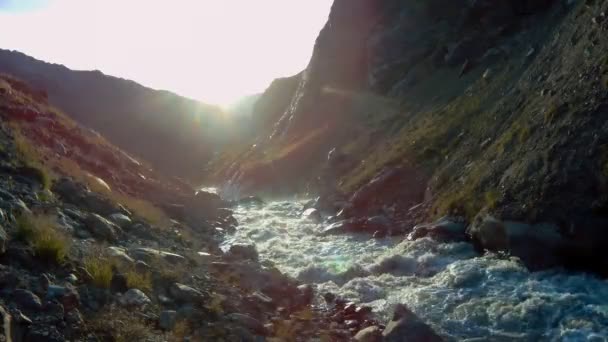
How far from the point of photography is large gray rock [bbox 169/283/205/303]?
12.4m

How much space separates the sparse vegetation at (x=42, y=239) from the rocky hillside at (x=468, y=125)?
1130 centimetres

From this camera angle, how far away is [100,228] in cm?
1491

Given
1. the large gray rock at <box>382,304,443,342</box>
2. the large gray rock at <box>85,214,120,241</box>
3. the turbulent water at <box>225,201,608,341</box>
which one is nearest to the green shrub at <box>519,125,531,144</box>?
the turbulent water at <box>225,201,608,341</box>

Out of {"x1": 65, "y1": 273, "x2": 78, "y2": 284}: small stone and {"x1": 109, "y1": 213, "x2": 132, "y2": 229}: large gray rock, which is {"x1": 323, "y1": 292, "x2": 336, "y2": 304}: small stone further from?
{"x1": 65, "y1": 273, "x2": 78, "y2": 284}: small stone

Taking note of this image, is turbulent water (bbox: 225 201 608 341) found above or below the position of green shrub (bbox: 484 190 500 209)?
below

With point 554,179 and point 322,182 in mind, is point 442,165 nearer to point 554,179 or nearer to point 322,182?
point 554,179

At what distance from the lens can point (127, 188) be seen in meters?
28.8

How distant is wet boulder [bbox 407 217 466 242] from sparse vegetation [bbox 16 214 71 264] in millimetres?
12047

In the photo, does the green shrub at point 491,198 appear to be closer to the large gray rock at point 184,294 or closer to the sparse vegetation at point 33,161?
the large gray rock at point 184,294

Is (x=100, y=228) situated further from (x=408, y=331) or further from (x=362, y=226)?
(x=362, y=226)

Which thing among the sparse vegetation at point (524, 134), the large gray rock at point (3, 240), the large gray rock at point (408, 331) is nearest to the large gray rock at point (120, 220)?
the large gray rock at point (3, 240)

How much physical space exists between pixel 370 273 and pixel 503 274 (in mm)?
4422

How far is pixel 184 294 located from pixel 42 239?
10.3ft

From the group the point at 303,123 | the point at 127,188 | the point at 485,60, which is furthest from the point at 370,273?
the point at 303,123
